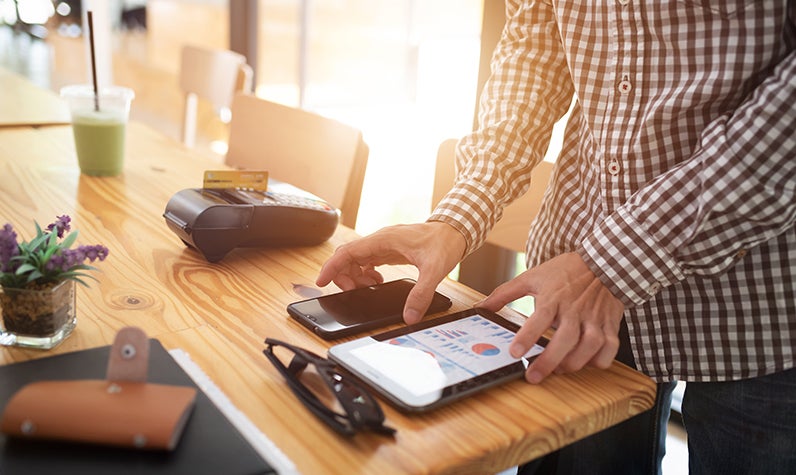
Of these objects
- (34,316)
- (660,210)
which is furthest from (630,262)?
(34,316)

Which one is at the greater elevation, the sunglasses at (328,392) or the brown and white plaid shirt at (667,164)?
the brown and white plaid shirt at (667,164)

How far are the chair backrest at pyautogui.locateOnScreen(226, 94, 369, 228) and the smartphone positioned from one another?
1.91 feet

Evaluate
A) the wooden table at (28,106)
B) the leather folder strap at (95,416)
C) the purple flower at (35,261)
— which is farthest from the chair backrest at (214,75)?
the leather folder strap at (95,416)

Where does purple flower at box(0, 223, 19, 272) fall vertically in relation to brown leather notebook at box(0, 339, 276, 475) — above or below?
above

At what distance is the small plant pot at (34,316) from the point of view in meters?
0.71

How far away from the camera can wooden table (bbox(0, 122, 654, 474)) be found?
0.60 meters

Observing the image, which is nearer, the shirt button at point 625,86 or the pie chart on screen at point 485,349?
the pie chart on screen at point 485,349

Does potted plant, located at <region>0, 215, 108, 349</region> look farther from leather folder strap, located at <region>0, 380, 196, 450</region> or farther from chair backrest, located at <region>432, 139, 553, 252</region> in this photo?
chair backrest, located at <region>432, 139, 553, 252</region>

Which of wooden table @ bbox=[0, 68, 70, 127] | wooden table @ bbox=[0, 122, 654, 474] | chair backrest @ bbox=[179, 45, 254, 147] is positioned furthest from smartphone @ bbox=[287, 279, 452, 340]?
chair backrest @ bbox=[179, 45, 254, 147]

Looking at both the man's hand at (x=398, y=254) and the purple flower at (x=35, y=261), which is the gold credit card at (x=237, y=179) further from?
the purple flower at (x=35, y=261)

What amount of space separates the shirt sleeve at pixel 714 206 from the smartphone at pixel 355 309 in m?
0.22

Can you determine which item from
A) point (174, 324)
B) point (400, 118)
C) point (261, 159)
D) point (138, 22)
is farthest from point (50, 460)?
point (138, 22)

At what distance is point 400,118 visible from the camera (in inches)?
190

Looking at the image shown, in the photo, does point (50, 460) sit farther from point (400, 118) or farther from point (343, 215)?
point (400, 118)
